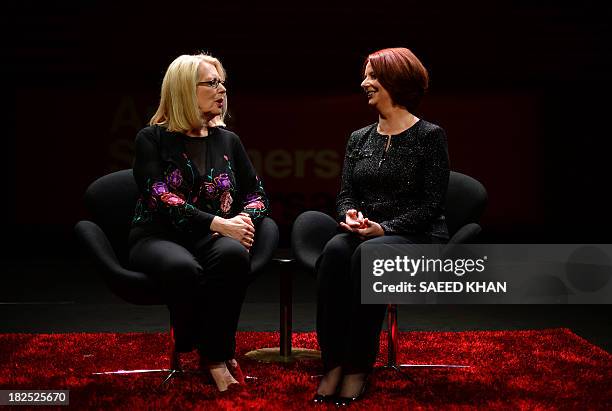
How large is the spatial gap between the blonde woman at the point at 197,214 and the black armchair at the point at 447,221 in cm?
20

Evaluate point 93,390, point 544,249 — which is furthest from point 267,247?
point 544,249

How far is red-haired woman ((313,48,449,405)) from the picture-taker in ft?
9.25

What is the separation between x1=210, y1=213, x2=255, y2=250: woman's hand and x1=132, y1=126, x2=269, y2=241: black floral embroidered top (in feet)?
0.12

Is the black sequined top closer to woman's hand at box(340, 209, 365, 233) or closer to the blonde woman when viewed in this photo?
woman's hand at box(340, 209, 365, 233)

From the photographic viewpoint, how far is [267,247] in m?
3.15

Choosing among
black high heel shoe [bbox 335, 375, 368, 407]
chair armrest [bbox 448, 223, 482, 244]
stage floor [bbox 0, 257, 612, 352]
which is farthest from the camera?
stage floor [bbox 0, 257, 612, 352]

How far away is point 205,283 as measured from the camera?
292 cm

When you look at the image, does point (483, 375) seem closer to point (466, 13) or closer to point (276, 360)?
point (276, 360)

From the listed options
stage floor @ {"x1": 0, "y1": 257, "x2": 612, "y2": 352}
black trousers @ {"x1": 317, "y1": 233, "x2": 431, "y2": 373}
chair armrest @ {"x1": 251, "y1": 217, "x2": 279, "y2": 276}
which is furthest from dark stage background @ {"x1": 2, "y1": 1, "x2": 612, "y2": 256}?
black trousers @ {"x1": 317, "y1": 233, "x2": 431, "y2": 373}

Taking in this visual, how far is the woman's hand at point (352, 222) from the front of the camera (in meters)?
2.97

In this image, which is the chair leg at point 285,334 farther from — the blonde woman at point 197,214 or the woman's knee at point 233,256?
the woman's knee at point 233,256

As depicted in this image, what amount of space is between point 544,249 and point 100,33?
4.93m

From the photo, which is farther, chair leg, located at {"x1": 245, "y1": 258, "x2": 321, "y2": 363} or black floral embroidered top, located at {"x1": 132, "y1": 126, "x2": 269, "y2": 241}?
chair leg, located at {"x1": 245, "y1": 258, "x2": 321, "y2": 363}

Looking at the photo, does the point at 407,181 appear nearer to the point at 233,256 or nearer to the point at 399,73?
the point at 399,73
